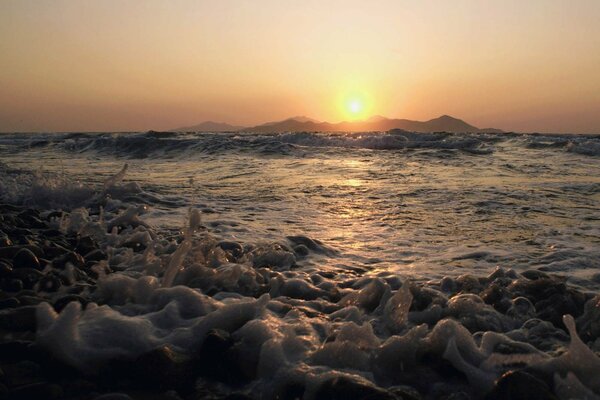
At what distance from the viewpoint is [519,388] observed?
6.70 ft

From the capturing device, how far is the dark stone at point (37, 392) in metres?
1.92

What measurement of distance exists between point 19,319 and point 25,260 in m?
1.24

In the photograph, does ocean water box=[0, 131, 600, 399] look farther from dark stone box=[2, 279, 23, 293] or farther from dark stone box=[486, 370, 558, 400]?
dark stone box=[2, 279, 23, 293]

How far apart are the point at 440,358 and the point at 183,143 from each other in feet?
67.9

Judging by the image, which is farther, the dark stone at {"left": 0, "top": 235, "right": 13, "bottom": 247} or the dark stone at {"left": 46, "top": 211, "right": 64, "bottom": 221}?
the dark stone at {"left": 46, "top": 211, "right": 64, "bottom": 221}

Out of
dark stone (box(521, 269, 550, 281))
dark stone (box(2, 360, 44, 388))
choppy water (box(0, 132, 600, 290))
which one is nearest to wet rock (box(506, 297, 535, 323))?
dark stone (box(521, 269, 550, 281))

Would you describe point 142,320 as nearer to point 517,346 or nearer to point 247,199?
point 517,346

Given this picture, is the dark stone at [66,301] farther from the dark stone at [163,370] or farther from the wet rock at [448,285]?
the wet rock at [448,285]

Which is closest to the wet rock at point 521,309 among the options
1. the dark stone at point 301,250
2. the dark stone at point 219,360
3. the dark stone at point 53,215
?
the dark stone at point 219,360

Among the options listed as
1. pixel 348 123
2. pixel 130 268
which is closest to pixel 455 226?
pixel 130 268

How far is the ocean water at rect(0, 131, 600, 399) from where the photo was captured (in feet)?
7.70

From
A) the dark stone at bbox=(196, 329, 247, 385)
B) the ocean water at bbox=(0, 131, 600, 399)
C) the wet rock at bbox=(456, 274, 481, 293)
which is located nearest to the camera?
the dark stone at bbox=(196, 329, 247, 385)

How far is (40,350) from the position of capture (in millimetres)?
2293

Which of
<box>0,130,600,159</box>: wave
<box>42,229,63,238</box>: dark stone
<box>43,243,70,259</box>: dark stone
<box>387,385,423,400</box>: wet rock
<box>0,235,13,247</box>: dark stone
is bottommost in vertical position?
<box>387,385,423,400</box>: wet rock
